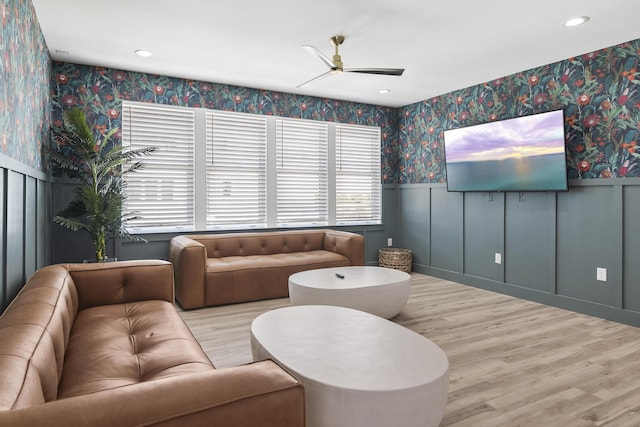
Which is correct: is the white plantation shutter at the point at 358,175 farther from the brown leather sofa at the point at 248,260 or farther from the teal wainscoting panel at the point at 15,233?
the teal wainscoting panel at the point at 15,233

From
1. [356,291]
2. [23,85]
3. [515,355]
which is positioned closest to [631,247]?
[515,355]

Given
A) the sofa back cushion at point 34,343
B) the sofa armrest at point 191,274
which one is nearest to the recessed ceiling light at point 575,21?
the sofa armrest at point 191,274

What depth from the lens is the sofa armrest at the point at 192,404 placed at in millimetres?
886

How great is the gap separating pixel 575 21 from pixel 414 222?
3433 millimetres

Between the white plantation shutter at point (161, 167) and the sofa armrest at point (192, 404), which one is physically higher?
the white plantation shutter at point (161, 167)

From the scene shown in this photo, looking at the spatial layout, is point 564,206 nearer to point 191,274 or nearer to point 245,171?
point 245,171

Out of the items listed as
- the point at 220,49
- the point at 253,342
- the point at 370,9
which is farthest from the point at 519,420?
the point at 220,49

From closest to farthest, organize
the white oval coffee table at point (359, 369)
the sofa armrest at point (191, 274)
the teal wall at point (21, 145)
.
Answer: the white oval coffee table at point (359, 369) < the teal wall at point (21, 145) < the sofa armrest at point (191, 274)

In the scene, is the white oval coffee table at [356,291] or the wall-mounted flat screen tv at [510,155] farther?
the wall-mounted flat screen tv at [510,155]

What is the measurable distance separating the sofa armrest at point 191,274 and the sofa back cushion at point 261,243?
62cm

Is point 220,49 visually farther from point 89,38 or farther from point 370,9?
point 370,9

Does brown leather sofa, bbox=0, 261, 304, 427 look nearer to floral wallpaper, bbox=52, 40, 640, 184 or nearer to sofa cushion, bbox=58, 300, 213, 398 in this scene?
sofa cushion, bbox=58, 300, 213, 398

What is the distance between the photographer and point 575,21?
3.22 metres

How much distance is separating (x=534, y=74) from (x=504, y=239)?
186 centimetres
